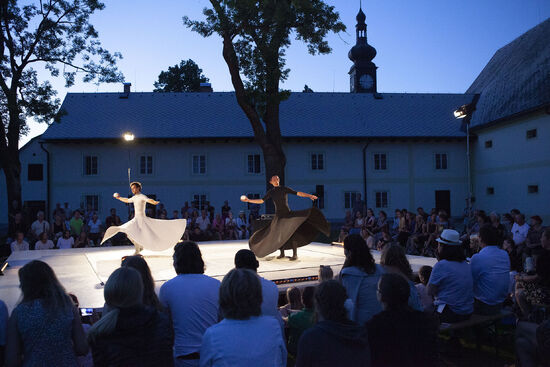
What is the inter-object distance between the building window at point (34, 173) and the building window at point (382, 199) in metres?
22.3

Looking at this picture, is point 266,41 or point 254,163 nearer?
point 266,41

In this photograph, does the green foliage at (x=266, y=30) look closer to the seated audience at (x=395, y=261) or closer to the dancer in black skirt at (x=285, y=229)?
the dancer in black skirt at (x=285, y=229)

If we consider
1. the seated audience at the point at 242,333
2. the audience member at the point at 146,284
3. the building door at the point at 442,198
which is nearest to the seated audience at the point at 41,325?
the audience member at the point at 146,284

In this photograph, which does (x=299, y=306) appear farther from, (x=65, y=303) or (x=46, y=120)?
(x=46, y=120)

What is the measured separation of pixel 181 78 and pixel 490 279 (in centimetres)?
4851

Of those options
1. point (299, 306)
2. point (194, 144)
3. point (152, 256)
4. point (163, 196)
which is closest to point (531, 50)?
point (194, 144)

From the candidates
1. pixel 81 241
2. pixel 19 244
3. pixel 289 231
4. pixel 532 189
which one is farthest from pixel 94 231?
pixel 532 189

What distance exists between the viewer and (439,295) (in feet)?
19.1

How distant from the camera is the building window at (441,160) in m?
32.3

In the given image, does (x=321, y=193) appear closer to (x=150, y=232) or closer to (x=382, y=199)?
(x=382, y=199)

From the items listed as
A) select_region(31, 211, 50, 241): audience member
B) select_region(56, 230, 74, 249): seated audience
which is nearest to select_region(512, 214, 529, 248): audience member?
select_region(56, 230, 74, 249): seated audience

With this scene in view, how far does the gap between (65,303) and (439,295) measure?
4330 mm

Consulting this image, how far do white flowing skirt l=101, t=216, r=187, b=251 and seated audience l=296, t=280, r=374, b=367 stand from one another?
26.9 feet

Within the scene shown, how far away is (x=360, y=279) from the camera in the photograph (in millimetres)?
4668
